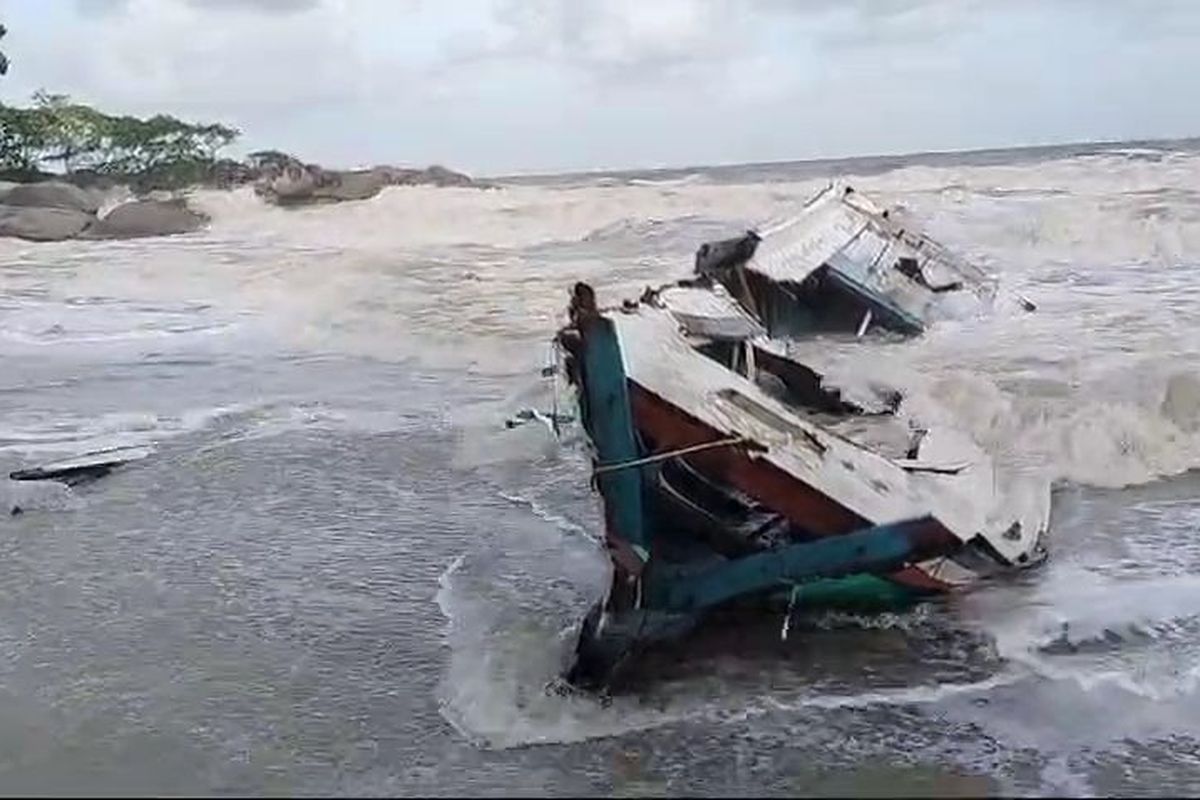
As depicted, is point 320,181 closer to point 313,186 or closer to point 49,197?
point 313,186

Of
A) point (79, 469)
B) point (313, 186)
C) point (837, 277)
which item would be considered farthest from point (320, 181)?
point (79, 469)

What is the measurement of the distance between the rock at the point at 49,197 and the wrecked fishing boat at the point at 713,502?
30816 millimetres

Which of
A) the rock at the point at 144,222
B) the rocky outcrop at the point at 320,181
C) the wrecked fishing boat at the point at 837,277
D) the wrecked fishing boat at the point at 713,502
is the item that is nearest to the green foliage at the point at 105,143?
the rocky outcrop at the point at 320,181

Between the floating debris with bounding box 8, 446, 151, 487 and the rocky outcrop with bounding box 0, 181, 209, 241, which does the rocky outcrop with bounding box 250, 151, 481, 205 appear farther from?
the floating debris with bounding box 8, 446, 151, 487

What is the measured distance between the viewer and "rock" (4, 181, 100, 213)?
34156mm

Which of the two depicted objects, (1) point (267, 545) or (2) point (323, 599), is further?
(1) point (267, 545)

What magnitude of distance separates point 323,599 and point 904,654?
2282mm

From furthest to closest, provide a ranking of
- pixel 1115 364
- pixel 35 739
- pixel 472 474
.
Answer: pixel 1115 364 → pixel 472 474 → pixel 35 739

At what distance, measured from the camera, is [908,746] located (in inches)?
178

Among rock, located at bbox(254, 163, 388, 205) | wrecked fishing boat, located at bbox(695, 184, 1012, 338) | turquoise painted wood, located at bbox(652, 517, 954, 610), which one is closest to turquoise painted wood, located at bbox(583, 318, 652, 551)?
turquoise painted wood, located at bbox(652, 517, 954, 610)

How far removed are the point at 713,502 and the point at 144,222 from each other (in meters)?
29.0

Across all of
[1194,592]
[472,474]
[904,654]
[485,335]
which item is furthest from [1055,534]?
[485,335]

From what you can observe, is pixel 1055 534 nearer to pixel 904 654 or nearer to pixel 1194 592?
pixel 1194 592

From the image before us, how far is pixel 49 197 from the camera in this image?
34469mm
